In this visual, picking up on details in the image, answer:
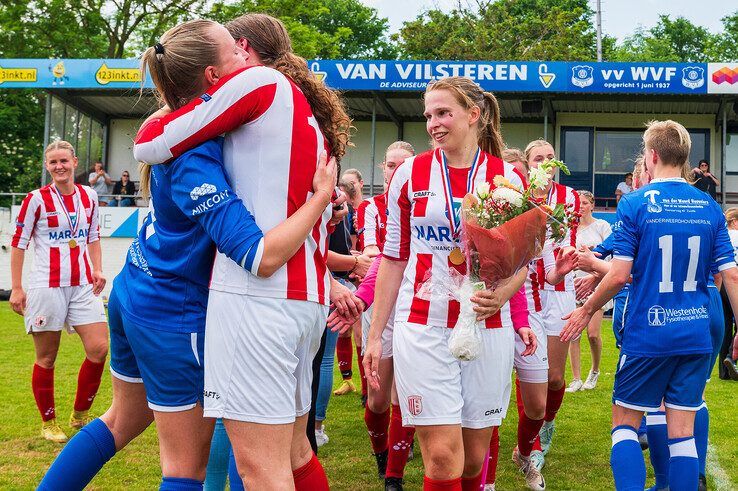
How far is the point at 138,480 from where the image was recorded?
5.29 meters

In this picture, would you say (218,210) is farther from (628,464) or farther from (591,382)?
(591,382)

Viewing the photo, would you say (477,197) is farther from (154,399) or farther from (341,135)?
(154,399)

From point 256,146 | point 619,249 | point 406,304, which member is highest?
point 256,146

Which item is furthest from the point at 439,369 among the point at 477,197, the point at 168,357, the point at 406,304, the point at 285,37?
the point at 285,37

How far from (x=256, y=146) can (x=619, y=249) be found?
2.47m

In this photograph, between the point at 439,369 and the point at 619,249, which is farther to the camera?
the point at 619,249

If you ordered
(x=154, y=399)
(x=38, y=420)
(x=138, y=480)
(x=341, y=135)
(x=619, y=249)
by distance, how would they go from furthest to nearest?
(x=38, y=420) → (x=138, y=480) → (x=619, y=249) → (x=341, y=135) → (x=154, y=399)

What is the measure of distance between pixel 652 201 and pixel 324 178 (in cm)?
228

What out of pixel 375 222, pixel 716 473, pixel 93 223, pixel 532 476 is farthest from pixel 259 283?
pixel 93 223

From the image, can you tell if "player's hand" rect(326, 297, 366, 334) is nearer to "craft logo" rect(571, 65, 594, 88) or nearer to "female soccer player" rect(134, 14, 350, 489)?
"female soccer player" rect(134, 14, 350, 489)

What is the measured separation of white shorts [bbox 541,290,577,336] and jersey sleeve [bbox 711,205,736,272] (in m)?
1.80

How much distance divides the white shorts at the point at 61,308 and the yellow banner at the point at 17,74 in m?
18.3

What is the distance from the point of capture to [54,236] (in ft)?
22.8

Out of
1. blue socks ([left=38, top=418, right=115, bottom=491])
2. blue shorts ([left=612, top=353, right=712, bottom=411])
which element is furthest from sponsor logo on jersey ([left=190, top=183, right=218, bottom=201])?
blue shorts ([left=612, top=353, right=712, bottom=411])
